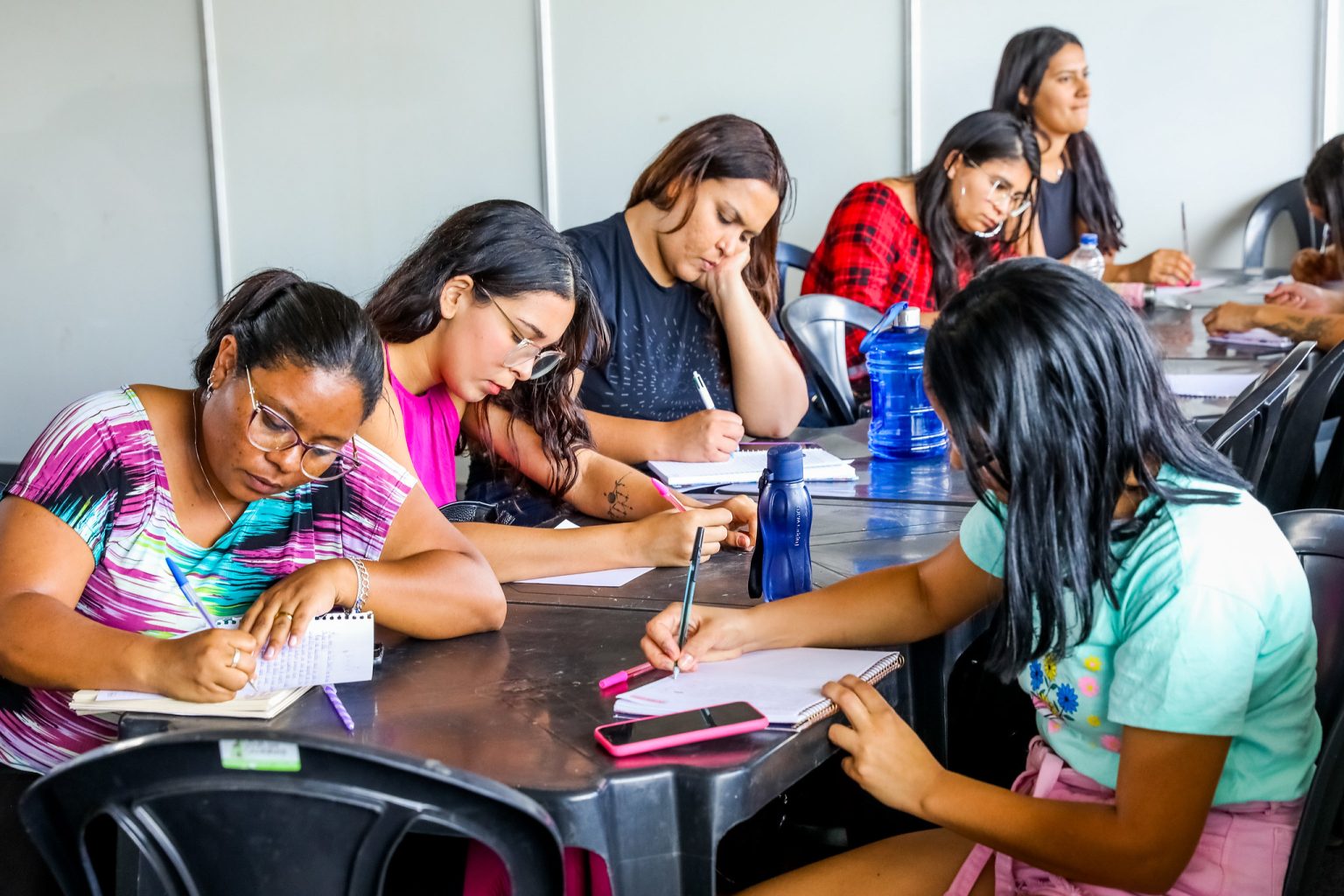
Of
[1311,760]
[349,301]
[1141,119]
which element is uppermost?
[1141,119]

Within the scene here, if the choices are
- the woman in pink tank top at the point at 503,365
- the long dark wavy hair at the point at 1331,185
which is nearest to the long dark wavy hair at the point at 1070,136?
the long dark wavy hair at the point at 1331,185

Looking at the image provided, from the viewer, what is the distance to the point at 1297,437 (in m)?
2.45

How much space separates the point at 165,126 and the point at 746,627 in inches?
188

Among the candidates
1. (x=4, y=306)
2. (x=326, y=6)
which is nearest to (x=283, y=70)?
(x=326, y=6)

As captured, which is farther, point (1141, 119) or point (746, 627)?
point (1141, 119)

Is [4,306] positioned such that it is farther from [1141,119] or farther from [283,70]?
[1141,119]

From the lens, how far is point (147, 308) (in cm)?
559

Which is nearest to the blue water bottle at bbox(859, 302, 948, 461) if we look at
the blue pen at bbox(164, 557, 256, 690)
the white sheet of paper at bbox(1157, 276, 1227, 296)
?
the blue pen at bbox(164, 557, 256, 690)

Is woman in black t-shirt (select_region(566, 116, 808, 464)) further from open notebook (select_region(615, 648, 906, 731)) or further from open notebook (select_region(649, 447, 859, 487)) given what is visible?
open notebook (select_region(615, 648, 906, 731))

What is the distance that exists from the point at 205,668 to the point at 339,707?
5.3 inches

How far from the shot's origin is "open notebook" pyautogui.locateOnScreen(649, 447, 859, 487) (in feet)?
7.47

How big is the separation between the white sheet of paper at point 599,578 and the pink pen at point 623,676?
0.34 metres

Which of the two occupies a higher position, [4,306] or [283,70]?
[283,70]

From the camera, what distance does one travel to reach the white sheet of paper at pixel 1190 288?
4.16 m
